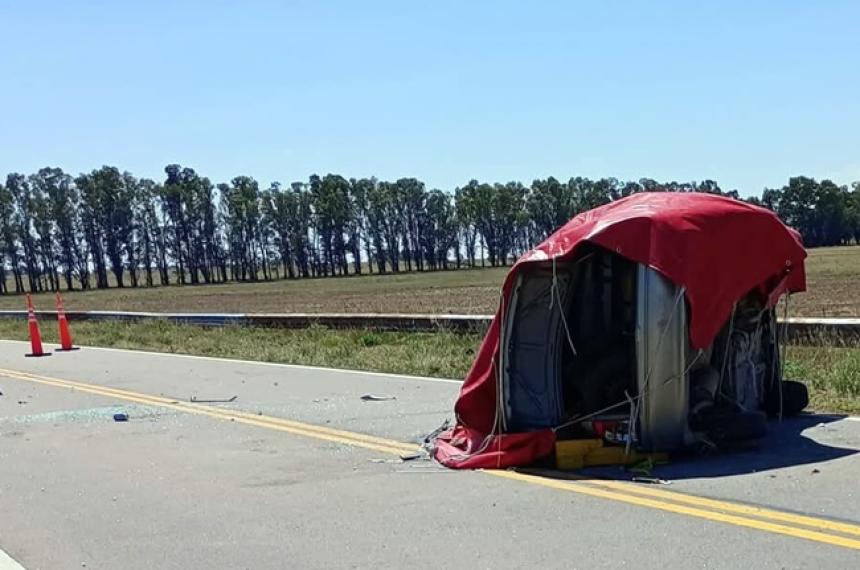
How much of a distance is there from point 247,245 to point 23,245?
102 feet

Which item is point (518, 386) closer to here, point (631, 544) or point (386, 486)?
point (386, 486)

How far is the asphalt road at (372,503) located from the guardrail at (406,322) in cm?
436

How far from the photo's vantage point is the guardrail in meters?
12.2

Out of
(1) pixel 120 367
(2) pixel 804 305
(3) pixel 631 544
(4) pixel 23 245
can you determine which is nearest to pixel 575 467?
(3) pixel 631 544

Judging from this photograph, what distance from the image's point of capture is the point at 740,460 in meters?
6.81

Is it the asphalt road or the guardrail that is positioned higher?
the guardrail

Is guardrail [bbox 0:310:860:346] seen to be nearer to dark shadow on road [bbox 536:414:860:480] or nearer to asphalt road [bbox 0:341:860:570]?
asphalt road [bbox 0:341:860:570]

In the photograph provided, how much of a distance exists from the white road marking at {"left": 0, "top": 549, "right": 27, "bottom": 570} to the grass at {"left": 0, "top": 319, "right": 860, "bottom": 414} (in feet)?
22.4

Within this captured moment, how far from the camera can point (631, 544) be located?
5020 mm

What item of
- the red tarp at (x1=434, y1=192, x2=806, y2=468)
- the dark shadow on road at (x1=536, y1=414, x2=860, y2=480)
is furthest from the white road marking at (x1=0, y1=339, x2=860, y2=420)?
the red tarp at (x1=434, y1=192, x2=806, y2=468)

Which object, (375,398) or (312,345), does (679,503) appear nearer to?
(375,398)

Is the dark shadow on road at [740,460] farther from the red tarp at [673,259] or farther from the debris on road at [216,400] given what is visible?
the debris on road at [216,400]

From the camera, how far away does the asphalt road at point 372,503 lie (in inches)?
198

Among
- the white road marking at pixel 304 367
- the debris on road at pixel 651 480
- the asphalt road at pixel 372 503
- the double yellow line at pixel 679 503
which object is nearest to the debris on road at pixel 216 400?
the asphalt road at pixel 372 503
